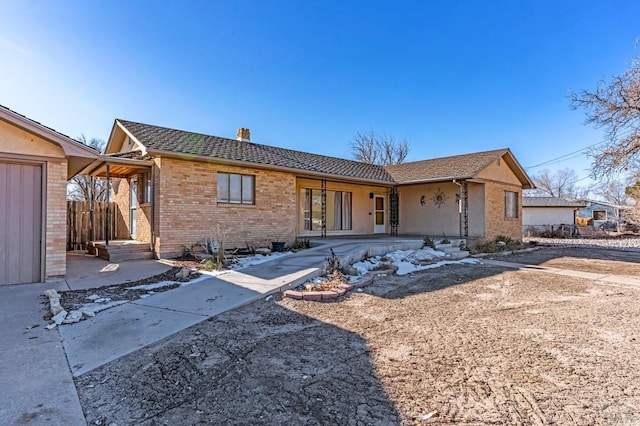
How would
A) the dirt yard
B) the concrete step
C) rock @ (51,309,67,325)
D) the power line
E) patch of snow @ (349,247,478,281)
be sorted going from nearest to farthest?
1. the dirt yard
2. rock @ (51,309,67,325)
3. patch of snow @ (349,247,478,281)
4. the concrete step
5. the power line

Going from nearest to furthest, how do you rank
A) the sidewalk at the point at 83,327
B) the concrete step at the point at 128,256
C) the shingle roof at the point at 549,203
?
the sidewalk at the point at 83,327 < the concrete step at the point at 128,256 < the shingle roof at the point at 549,203

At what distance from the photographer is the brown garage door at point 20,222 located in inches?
269

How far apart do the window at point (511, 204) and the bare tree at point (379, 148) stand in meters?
19.4

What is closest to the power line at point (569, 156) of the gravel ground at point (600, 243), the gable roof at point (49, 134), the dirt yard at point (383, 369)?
the gravel ground at point (600, 243)

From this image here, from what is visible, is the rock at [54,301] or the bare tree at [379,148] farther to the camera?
the bare tree at [379,148]

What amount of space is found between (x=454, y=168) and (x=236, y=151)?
971 centimetres

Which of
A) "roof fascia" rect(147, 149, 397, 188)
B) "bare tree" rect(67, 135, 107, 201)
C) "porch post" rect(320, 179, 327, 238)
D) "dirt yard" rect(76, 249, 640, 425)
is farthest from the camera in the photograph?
"bare tree" rect(67, 135, 107, 201)

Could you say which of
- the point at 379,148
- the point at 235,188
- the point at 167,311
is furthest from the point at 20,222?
the point at 379,148

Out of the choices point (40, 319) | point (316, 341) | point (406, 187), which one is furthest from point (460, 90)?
point (40, 319)

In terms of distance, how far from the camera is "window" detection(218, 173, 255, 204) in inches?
452

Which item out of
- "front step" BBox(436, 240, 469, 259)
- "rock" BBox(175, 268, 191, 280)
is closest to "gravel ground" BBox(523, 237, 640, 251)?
"front step" BBox(436, 240, 469, 259)

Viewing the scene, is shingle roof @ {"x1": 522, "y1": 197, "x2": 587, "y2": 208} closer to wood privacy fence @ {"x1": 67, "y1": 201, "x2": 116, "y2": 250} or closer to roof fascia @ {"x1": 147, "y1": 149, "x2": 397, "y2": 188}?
roof fascia @ {"x1": 147, "y1": 149, "x2": 397, "y2": 188}

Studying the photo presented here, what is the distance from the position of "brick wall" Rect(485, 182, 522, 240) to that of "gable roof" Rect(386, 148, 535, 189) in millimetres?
1061

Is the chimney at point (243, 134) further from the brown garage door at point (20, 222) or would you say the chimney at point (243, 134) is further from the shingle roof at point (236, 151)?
the brown garage door at point (20, 222)
